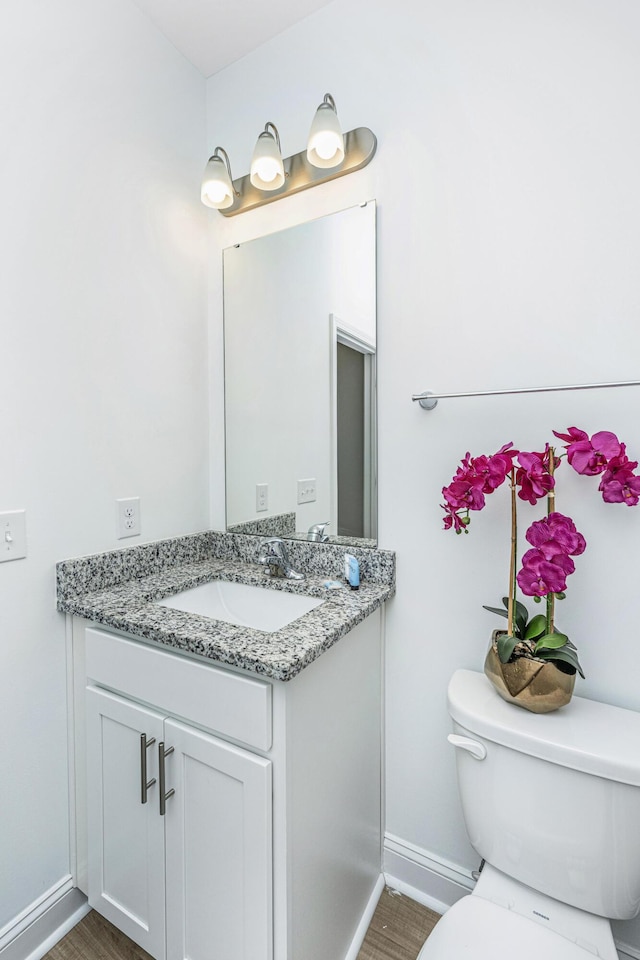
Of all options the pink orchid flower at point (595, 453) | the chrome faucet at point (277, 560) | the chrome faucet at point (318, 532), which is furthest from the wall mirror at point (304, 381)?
the pink orchid flower at point (595, 453)

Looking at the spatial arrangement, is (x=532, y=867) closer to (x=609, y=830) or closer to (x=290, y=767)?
(x=609, y=830)

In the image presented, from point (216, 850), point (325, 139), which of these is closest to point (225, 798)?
point (216, 850)

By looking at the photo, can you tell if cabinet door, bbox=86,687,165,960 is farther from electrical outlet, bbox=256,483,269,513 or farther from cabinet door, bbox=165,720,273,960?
electrical outlet, bbox=256,483,269,513

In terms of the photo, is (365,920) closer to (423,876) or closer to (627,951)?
(423,876)

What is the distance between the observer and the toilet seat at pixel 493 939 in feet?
2.67

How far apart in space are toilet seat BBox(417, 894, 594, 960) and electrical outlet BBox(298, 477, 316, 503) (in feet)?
3.33

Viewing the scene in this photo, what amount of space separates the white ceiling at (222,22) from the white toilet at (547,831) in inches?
78.3

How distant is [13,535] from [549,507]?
4.04ft

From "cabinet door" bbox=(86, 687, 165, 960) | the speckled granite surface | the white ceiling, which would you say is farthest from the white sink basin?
the white ceiling

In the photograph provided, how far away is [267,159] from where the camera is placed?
1373mm

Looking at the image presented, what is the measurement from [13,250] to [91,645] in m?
0.98

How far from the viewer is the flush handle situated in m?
0.99

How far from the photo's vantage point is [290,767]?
904mm

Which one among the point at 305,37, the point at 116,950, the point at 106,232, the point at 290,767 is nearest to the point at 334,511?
the point at 290,767
